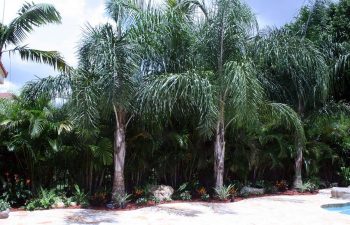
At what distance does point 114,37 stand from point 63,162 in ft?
12.3

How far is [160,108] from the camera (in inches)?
419

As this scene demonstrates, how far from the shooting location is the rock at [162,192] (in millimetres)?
11765

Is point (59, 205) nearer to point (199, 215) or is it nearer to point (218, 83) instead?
point (199, 215)

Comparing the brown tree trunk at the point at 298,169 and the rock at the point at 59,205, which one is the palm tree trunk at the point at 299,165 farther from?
the rock at the point at 59,205

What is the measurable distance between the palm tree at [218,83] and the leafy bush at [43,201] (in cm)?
332

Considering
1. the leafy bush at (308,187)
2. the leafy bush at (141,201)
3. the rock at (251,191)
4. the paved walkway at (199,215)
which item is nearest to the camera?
the paved walkway at (199,215)

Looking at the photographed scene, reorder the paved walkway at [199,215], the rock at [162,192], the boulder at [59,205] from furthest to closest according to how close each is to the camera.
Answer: the rock at [162,192] < the boulder at [59,205] < the paved walkway at [199,215]

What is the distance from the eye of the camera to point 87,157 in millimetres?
11367

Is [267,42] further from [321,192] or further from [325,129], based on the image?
[321,192]

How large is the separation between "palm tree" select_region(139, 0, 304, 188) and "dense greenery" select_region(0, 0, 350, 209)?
3cm

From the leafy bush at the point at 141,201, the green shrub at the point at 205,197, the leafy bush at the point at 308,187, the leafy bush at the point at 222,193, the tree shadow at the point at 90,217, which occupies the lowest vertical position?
the tree shadow at the point at 90,217

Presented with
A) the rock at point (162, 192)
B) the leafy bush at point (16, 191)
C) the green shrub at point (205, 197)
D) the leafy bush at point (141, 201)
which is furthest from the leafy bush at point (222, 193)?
the leafy bush at point (16, 191)

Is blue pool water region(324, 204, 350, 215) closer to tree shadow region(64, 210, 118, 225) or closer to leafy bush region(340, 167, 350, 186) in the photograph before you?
leafy bush region(340, 167, 350, 186)

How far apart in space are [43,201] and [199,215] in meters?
3.90
